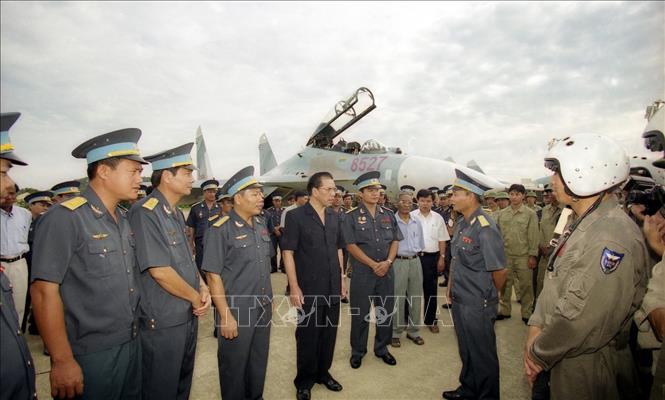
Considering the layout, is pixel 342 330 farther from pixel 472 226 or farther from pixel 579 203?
pixel 579 203

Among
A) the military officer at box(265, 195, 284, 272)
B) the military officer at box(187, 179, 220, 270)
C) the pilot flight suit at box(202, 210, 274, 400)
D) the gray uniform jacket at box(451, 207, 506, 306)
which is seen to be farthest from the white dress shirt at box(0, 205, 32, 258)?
the gray uniform jacket at box(451, 207, 506, 306)

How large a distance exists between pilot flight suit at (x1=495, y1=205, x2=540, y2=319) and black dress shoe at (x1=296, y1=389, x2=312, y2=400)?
3.81 m

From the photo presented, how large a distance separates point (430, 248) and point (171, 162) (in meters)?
4.17

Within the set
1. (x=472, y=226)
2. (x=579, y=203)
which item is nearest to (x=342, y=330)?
(x=472, y=226)

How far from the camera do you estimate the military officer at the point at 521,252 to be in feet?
17.9

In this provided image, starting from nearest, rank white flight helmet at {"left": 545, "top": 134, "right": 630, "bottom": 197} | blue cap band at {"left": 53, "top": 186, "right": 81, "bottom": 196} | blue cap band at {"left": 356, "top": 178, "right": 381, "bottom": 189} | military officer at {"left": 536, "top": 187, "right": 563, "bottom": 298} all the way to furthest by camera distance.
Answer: white flight helmet at {"left": 545, "top": 134, "right": 630, "bottom": 197} → blue cap band at {"left": 356, "top": 178, "right": 381, "bottom": 189} → military officer at {"left": 536, "top": 187, "right": 563, "bottom": 298} → blue cap band at {"left": 53, "top": 186, "right": 81, "bottom": 196}

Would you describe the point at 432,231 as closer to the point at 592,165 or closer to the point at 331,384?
the point at 331,384

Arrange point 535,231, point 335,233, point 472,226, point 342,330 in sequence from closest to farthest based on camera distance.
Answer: point 472,226, point 335,233, point 342,330, point 535,231

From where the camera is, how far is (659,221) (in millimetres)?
2240

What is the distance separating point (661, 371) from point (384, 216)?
334 centimetres

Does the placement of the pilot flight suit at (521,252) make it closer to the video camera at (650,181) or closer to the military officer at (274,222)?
the video camera at (650,181)

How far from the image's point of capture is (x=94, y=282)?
6.64 feet

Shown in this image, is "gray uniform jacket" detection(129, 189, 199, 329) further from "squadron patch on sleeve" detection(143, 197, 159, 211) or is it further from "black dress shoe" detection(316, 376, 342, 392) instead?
"black dress shoe" detection(316, 376, 342, 392)

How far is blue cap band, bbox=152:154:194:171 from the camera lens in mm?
2787
